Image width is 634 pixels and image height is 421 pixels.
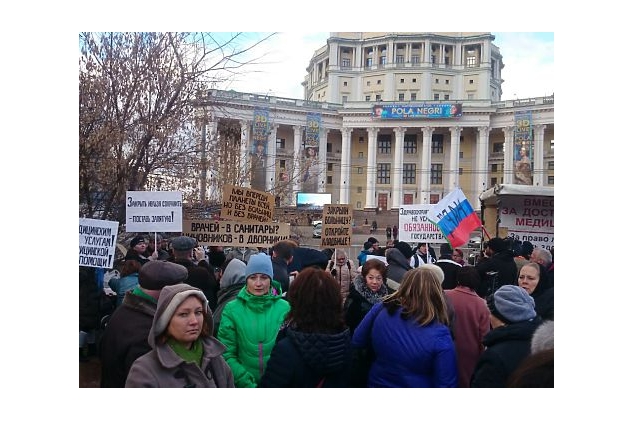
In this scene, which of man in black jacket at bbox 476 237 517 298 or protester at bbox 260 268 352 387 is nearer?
protester at bbox 260 268 352 387

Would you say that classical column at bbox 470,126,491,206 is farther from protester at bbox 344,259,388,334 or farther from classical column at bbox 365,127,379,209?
protester at bbox 344,259,388,334

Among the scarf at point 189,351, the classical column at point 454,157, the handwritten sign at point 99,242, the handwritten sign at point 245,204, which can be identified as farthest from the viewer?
the classical column at point 454,157

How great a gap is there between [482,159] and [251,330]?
63495 mm

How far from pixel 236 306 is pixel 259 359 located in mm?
388

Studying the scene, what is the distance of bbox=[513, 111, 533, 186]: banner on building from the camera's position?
6097 cm

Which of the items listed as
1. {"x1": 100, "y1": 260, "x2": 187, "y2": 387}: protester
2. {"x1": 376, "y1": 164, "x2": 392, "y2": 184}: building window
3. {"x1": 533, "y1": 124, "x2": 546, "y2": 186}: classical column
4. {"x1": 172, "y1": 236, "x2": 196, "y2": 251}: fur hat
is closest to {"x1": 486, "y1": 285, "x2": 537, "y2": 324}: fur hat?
{"x1": 100, "y1": 260, "x2": 187, "y2": 387}: protester

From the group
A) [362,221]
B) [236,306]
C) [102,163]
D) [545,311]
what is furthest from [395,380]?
[362,221]

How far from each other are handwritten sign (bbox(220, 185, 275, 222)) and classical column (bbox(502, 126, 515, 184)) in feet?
187

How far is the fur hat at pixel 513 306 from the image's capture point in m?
3.48

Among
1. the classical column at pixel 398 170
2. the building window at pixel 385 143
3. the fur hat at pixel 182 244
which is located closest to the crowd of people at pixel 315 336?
the fur hat at pixel 182 244

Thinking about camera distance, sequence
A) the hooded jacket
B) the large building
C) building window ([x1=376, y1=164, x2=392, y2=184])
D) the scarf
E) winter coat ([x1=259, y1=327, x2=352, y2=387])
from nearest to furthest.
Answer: the hooded jacket < the scarf < winter coat ([x1=259, y1=327, x2=352, y2=387]) < the large building < building window ([x1=376, y1=164, x2=392, y2=184])

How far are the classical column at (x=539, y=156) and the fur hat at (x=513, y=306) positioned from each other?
204 feet

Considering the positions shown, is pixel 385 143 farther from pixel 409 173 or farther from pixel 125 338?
pixel 125 338

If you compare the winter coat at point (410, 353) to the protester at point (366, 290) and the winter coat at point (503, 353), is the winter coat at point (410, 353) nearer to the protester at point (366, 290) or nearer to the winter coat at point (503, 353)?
the winter coat at point (503, 353)
